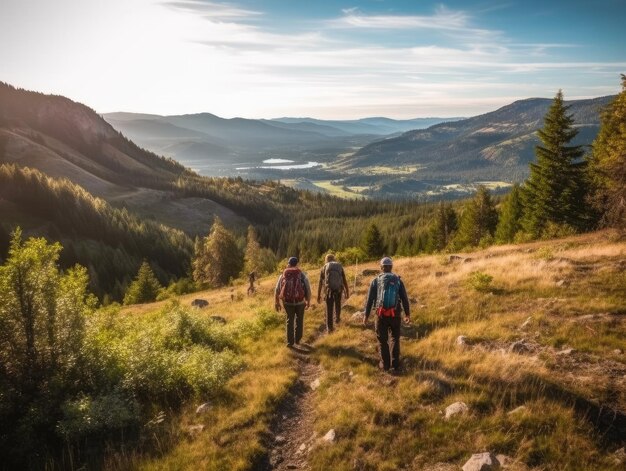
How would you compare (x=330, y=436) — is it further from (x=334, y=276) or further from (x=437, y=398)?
(x=334, y=276)

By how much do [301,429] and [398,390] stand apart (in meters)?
2.50

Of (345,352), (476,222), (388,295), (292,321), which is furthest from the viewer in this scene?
(476,222)

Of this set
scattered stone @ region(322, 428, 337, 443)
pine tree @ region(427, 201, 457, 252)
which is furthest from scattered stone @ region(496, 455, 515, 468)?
pine tree @ region(427, 201, 457, 252)

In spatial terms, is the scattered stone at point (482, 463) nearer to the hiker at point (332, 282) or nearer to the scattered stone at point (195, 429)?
the scattered stone at point (195, 429)

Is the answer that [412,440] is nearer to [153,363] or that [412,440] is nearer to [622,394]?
[622,394]

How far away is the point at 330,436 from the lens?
26.2 ft

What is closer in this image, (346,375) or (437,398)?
(437,398)

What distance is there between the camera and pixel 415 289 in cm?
1934

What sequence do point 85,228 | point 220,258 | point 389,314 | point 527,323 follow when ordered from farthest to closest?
point 85,228 < point 220,258 < point 527,323 < point 389,314

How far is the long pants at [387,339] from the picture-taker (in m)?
10.6

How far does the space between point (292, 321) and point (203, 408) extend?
4.66 metres

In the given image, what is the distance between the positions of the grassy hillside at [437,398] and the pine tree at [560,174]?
28608 millimetres

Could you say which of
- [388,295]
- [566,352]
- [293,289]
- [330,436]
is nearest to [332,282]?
[293,289]

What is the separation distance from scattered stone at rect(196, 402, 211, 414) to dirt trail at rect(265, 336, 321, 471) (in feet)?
6.00
